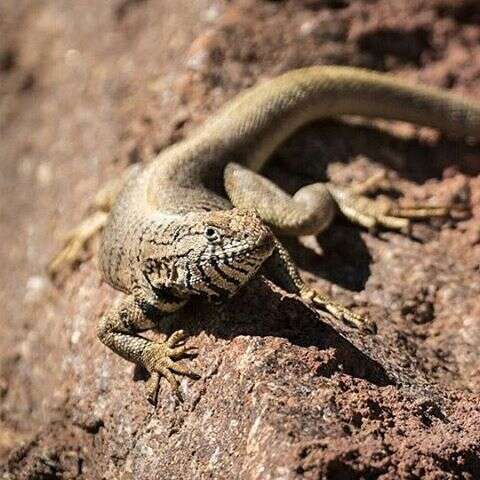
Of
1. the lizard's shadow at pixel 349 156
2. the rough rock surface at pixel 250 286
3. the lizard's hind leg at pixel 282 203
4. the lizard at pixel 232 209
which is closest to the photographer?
the rough rock surface at pixel 250 286

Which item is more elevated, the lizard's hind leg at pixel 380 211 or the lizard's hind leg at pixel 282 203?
the lizard's hind leg at pixel 282 203

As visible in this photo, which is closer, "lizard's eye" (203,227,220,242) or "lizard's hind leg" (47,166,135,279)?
"lizard's eye" (203,227,220,242)

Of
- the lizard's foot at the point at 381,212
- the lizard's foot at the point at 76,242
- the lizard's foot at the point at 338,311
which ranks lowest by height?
the lizard's foot at the point at 381,212

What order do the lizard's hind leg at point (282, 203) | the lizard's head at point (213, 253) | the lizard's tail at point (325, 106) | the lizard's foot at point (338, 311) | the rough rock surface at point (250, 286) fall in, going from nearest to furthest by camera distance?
the rough rock surface at point (250, 286)
the lizard's head at point (213, 253)
the lizard's foot at point (338, 311)
the lizard's hind leg at point (282, 203)
the lizard's tail at point (325, 106)

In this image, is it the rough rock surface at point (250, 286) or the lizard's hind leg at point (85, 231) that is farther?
the lizard's hind leg at point (85, 231)

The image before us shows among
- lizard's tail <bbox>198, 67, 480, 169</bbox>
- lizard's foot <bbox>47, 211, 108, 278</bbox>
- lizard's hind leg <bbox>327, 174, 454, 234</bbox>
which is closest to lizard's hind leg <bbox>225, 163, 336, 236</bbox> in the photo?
lizard's hind leg <bbox>327, 174, 454, 234</bbox>

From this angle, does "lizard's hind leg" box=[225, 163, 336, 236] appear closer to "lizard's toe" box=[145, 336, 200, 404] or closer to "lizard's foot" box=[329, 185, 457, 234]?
"lizard's foot" box=[329, 185, 457, 234]

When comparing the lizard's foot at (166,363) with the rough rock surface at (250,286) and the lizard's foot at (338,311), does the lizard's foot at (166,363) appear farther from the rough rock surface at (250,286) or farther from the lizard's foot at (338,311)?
the lizard's foot at (338,311)

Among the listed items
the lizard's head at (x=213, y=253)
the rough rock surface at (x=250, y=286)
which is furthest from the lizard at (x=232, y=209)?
the rough rock surface at (x=250, y=286)
